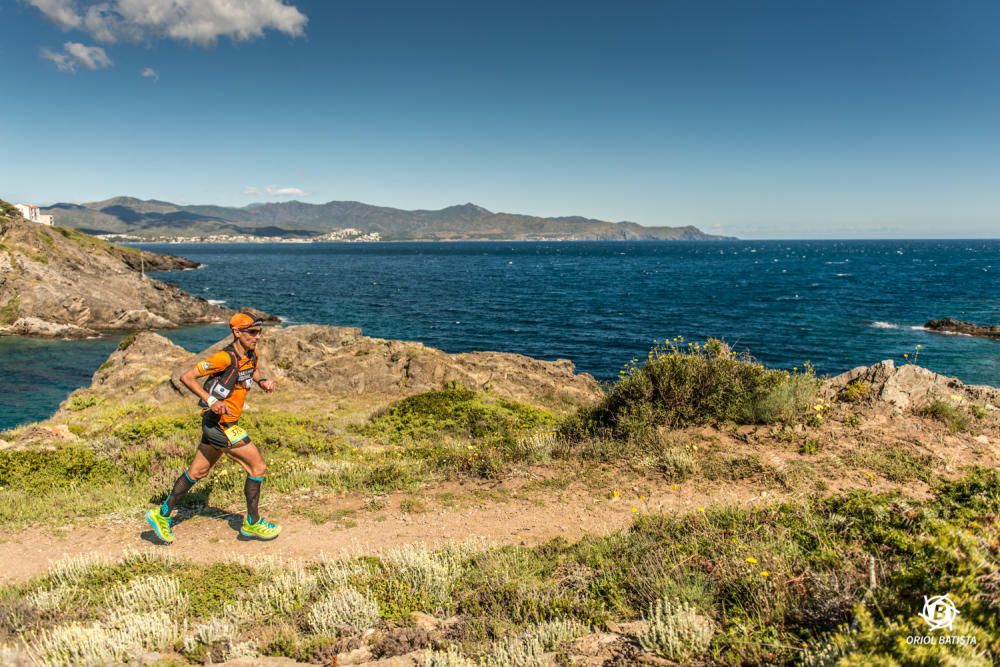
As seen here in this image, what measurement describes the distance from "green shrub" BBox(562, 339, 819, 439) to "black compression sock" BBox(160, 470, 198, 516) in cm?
698

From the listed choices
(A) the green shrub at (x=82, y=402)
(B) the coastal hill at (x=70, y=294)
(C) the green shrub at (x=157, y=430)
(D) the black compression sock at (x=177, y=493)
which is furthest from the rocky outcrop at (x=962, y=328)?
(B) the coastal hill at (x=70, y=294)

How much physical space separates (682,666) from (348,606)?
3.26 m

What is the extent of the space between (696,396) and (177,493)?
9279 millimetres

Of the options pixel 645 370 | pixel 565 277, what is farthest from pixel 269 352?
pixel 565 277

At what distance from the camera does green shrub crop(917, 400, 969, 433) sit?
990 cm

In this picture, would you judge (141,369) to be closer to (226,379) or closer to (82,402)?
(82,402)

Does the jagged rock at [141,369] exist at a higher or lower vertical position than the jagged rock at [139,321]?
higher

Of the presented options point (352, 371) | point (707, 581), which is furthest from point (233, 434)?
point (352, 371)

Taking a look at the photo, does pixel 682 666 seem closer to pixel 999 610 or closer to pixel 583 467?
pixel 999 610

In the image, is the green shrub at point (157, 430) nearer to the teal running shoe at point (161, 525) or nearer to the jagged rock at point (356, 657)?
the teal running shoe at point (161, 525)

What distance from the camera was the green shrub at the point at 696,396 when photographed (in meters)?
10.5

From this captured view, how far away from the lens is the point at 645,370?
11.5m

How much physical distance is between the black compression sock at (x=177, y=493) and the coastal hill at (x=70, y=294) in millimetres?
48352

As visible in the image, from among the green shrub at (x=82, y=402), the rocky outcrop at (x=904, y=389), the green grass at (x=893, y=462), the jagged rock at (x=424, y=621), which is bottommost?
the green shrub at (x=82, y=402)
